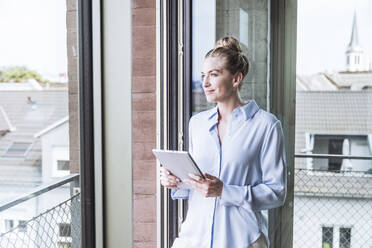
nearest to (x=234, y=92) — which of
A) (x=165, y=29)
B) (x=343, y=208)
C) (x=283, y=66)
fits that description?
(x=283, y=66)

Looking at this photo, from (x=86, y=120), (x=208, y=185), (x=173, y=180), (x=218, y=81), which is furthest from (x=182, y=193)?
(x=86, y=120)

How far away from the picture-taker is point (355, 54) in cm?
175

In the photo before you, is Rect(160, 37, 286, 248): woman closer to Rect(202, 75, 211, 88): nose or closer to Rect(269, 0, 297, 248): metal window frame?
Rect(202, 75, 211, 88): nose

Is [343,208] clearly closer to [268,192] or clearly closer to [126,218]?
[268,192]

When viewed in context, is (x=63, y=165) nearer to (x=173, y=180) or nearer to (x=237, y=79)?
(x=173, y=180)

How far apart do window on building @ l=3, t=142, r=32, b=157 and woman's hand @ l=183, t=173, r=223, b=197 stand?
1.99 feet

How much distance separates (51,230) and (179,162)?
0.69m

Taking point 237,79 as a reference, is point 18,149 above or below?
below

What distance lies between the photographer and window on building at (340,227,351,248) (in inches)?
76.0

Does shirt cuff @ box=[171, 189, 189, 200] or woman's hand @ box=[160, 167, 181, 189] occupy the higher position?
woman's hand @ box=[160, 167, 181, 189]

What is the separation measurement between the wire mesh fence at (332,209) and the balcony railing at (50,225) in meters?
1.06

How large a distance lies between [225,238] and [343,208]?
720 mm

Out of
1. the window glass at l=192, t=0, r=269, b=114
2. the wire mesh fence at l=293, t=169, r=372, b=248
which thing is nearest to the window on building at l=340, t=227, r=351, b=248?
the wire mesh fence at l=293, t=169, r=372, b=248

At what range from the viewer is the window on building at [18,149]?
4.46ft
